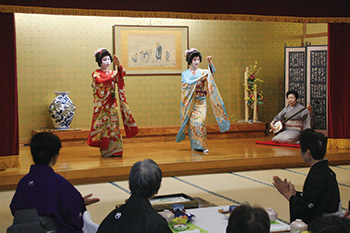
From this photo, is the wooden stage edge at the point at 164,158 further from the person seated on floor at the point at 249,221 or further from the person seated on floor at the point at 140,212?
the person seated on floor at the point at 249,221

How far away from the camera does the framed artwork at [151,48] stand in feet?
31.3

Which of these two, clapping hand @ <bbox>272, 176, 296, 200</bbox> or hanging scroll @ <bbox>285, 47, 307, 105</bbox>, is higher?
hanging scroll @ <bbox>285, 47, 307, 105</bbox>

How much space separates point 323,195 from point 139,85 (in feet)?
22.6

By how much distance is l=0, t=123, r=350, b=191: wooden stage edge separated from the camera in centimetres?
628

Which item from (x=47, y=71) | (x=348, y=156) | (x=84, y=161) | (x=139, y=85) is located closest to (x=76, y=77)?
(x=47, y=71)

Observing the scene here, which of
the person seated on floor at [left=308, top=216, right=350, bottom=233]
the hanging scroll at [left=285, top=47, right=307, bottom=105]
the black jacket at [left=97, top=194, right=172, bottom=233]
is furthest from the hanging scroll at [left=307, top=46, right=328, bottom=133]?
the person seated on floor at [left=308, top=216, right=350, bottom=233]

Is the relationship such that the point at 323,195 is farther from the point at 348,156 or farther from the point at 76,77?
the point at 76,77

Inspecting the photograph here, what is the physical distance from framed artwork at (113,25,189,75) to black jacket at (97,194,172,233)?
7.49 meters

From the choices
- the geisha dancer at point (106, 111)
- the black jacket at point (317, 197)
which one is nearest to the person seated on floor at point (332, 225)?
the black jacket at point (317, 197)

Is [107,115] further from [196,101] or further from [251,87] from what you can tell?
[251,87]

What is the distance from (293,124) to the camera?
8.65 meters

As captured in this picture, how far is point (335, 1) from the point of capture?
694cm

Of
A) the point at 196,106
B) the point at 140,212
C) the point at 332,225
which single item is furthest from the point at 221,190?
the point at 332,225

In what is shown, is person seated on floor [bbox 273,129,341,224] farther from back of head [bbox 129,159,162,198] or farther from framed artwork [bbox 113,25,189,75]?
framed artwork [bbox 113,25,189,75]
